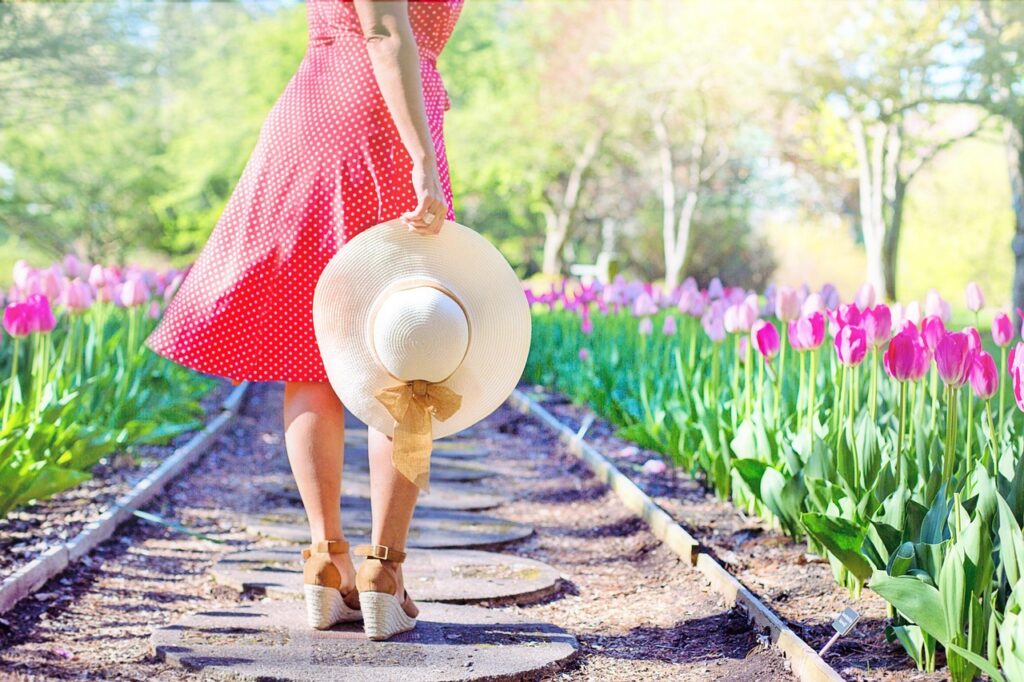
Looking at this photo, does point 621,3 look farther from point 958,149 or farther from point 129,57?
point 129,57

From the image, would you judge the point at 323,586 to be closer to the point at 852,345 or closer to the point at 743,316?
the point at 852,345

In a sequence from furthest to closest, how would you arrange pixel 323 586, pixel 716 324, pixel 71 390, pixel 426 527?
pixel 716 324 → pixel 71 390 → pixel 426 527 → pixel 323 586

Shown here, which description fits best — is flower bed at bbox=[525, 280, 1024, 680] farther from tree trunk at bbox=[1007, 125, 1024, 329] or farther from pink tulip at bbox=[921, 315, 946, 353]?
tree trunk at bbox=[1007, 125, 1024, 329]

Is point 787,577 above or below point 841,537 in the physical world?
below

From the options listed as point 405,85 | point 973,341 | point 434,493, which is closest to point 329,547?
point 405,85

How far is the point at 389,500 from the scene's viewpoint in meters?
2.62

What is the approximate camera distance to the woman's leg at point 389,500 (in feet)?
8.56

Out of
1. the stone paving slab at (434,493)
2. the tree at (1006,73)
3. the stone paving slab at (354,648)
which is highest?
the tree at (1006,73)

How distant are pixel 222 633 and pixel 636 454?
10.2 feet

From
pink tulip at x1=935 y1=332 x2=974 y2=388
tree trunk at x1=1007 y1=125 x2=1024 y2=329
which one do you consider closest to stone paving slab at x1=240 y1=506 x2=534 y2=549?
pink tulip at x1=935 y1=332 x2=974 y2=388

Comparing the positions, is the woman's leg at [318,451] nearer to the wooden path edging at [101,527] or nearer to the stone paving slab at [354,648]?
the stone paving slab at [354,648]

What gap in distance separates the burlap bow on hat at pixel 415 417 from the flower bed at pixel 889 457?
0.80 metres

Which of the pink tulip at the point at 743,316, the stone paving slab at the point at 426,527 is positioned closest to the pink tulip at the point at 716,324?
the pink tulip at the point at 743,316

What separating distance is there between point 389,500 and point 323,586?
0.80ft
